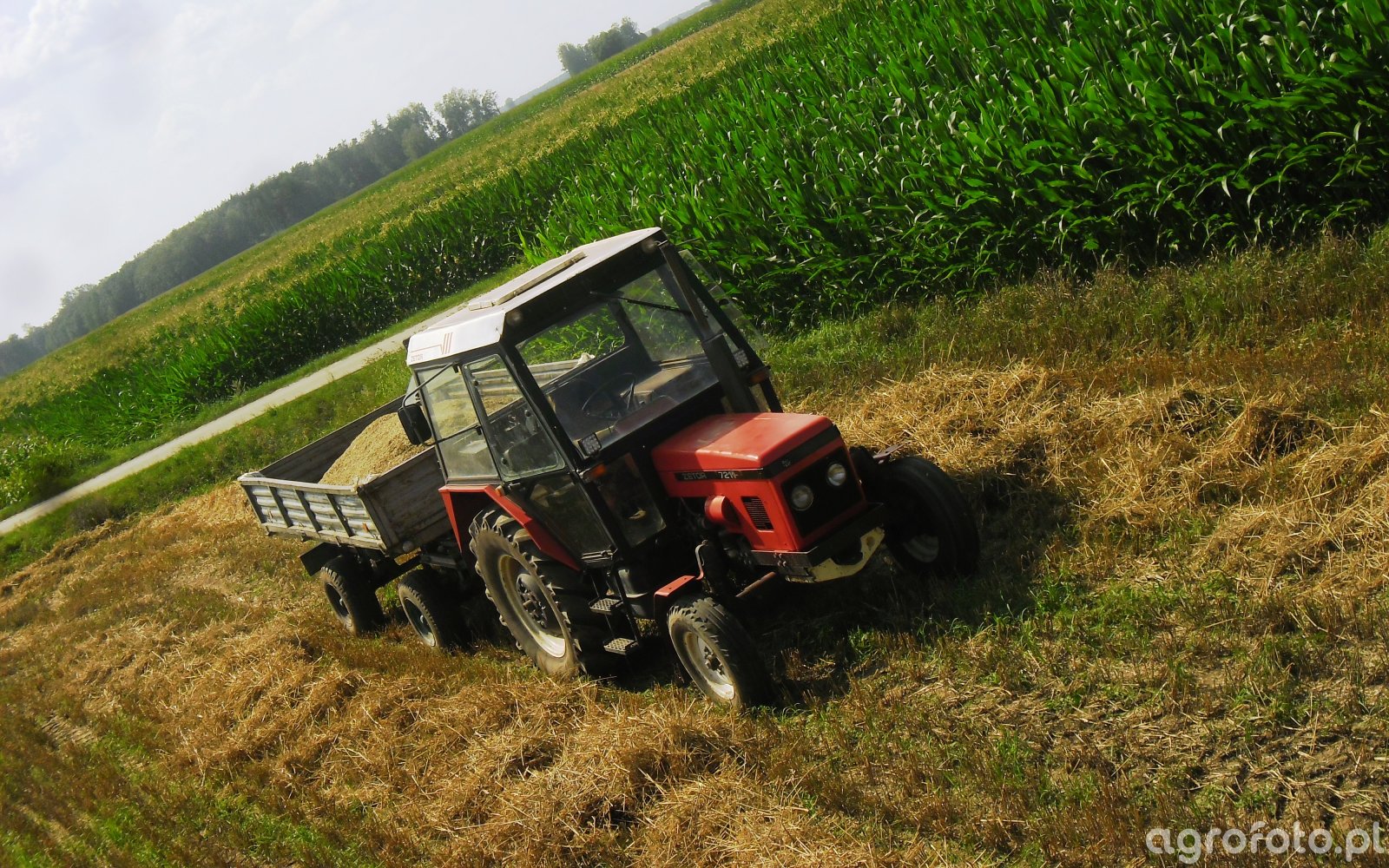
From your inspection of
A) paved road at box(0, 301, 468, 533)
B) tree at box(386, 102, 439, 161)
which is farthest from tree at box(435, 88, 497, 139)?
paved road at box(0, 301, 468, 533)

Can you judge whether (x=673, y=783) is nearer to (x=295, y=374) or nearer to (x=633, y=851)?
(x=633, y=851)

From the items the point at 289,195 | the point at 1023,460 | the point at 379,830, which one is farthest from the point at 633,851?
the point at 289,195

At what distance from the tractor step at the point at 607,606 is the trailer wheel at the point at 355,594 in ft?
11.1

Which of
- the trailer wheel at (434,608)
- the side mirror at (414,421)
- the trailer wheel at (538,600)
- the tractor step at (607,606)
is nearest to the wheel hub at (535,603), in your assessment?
the trailer wheel at (538,600)

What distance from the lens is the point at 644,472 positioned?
604cm

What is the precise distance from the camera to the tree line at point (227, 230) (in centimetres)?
11644

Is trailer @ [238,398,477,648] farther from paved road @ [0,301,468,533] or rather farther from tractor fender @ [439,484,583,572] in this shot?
paved road @ [0,301,468,533]

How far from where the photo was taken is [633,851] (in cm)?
491

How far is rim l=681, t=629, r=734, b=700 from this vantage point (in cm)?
570

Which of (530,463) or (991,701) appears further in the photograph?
(530,463)

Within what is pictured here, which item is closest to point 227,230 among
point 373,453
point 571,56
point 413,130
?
point 413,130

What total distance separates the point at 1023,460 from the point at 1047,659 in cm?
198

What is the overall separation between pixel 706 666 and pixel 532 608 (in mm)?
1590

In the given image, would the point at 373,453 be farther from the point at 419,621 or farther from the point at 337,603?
the point at 419,621
